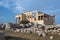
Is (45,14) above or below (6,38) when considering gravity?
above

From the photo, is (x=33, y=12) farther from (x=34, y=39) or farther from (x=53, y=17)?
(x=34, y=39)

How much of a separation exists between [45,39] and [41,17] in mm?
29211

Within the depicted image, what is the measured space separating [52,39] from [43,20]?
25.3 m

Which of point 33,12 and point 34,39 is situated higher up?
point 33,12

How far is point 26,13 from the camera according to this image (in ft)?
177

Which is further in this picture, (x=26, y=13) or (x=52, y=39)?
(x=26, y=13)

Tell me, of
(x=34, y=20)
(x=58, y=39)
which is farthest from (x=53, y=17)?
(x=58, y=39)

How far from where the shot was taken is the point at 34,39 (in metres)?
19.8

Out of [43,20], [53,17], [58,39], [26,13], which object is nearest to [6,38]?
[58,39]

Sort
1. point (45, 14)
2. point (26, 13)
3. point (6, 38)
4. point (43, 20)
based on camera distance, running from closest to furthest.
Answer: point (6, 38), point (43, 20), point (45, 14), point (26, 13)

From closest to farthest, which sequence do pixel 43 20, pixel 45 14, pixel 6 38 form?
pixel 6 38
pixel 43 20
pixel 45 14

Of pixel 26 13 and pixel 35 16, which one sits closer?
pixel 35 16

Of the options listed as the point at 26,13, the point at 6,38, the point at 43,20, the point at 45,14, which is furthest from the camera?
the point at 26,13

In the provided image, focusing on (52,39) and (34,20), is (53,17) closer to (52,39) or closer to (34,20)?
(34,20)
